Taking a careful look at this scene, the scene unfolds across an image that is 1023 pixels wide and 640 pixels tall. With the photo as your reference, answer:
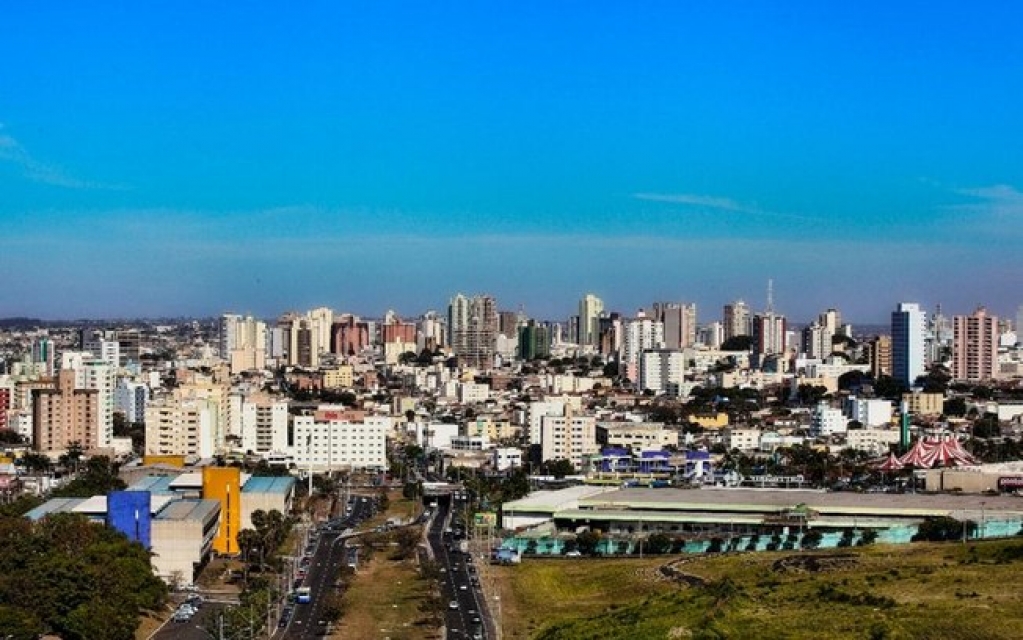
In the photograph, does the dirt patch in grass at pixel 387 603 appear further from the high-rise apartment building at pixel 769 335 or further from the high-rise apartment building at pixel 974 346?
the high-rise apartment building at pixel 769 335

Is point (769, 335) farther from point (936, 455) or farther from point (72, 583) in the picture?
point (72, 583)

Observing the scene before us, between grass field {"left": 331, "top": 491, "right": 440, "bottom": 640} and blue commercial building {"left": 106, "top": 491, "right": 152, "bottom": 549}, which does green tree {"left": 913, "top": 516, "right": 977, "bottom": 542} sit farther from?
blue commercial building {"left": 106, "top": 491, "right": 152, "bottom": 549}

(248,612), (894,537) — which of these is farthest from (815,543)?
(248,612)

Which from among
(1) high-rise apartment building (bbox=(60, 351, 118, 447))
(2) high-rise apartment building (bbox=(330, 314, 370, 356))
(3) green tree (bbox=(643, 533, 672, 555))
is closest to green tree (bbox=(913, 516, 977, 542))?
(3) green tree (bbox=(643, 533, 672, 555))

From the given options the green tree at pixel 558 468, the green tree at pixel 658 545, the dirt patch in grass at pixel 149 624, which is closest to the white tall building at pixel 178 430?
the green tree at pixel 558 468

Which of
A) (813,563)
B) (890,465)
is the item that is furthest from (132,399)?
(813,563)

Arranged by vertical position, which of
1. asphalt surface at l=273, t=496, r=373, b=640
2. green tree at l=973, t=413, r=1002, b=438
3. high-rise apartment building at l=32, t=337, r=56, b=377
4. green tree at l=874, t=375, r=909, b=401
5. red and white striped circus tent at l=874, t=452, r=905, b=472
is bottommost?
asphalt surface at l=273, t=496, r=373, b=640
